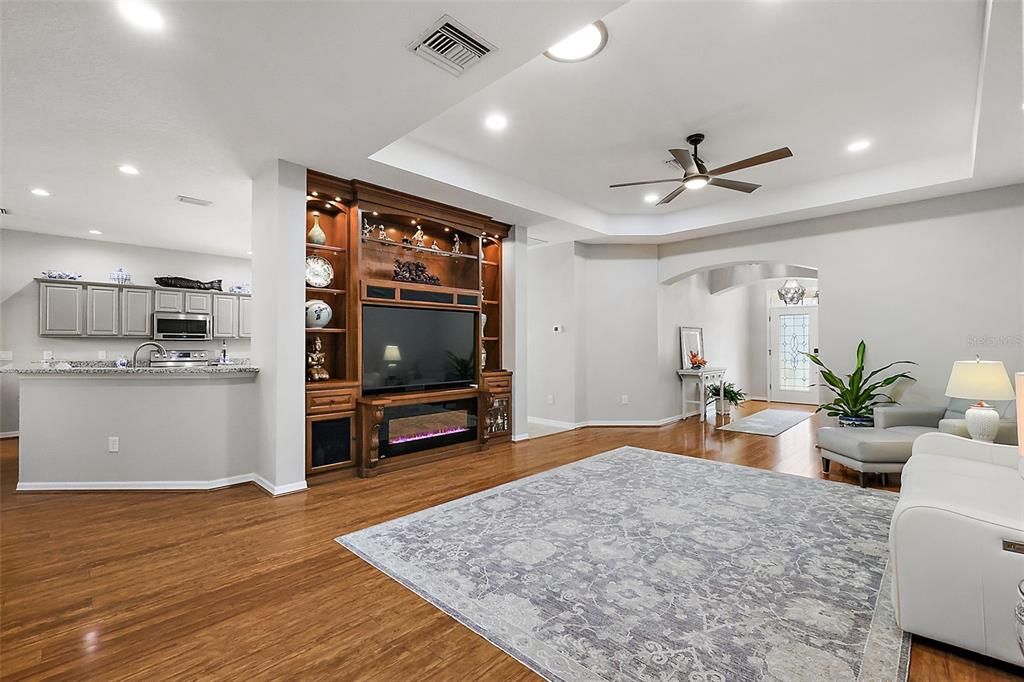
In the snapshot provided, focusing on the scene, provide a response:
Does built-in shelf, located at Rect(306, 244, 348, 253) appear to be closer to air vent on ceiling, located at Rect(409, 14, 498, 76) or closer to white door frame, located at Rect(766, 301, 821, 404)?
air vent on ceiling, located at Rect(409, 14, 498, 76)

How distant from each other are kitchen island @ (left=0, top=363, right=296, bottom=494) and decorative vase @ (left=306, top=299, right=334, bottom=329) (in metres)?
0.81

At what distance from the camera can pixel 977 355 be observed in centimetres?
462

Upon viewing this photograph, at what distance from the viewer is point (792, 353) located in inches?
388

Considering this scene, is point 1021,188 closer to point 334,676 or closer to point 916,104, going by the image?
point 916,104

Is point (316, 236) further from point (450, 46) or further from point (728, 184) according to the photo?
point (728, 184)

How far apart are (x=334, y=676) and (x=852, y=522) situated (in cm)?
316

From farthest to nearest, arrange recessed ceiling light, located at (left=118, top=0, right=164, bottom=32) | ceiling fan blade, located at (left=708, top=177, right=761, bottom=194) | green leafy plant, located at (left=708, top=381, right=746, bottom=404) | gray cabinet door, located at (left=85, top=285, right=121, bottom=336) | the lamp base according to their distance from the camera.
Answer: green leafy plant, located at (left=708, top=381, right=746, bottom=404), gray cabinet door, located at (left=85, top=285, right=121, bottom=336), ceiling fan blade, located at (left=708, top=177, right=761, bottom=194), the lamp base, recessed ceiling light, located at (left=118, top=0, right=164, bottom=32)

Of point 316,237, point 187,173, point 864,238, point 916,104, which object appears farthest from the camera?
point 864,238

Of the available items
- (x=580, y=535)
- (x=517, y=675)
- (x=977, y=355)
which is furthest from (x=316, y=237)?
(x=977, y=355)

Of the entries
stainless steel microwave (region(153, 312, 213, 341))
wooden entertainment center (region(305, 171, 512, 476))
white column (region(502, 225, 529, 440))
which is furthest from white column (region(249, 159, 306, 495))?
stainless steel microwave (region(153, 312, 213, 341))

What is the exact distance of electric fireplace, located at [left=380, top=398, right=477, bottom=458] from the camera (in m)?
4.58

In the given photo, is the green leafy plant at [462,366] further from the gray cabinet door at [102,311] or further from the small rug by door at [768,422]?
the gray cabinet door at [102,311]

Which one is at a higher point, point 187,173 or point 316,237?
point 187,173

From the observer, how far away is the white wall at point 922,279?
15.0 ft
